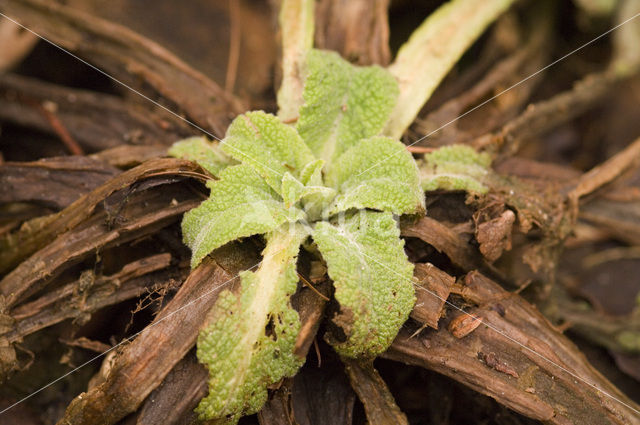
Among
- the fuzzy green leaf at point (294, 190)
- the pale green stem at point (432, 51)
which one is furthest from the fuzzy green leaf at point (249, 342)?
the pale green stem at point (432, 51)

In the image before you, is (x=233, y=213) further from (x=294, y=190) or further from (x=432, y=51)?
(x=432, y=51)

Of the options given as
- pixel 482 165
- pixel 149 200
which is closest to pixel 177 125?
pixel 149 200

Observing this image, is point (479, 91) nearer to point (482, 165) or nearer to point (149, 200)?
point (482, 165)

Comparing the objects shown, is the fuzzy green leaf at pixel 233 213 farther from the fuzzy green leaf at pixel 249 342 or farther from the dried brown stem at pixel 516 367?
the dried brown stem at pixel 516 367

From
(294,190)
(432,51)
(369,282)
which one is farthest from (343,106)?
(369,282)

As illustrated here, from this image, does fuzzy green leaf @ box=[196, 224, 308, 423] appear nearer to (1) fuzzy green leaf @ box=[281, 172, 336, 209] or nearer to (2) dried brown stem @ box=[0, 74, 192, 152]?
(1) fuzzy green leaf @ box=[281, 172, 336, 209]
